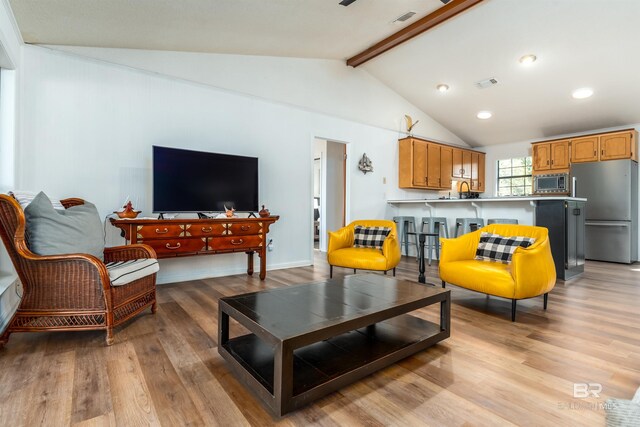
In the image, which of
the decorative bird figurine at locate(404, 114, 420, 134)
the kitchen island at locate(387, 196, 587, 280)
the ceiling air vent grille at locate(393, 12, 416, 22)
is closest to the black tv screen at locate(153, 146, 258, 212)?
the ceiling air vent grille at locate(393, 12, 416, 22)

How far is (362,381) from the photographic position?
1.62 meters

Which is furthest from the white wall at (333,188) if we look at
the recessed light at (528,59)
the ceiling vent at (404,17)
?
the recessed light at (528,59)

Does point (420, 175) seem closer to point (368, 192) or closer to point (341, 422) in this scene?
point (368, 192)

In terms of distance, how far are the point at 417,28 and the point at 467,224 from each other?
9.60 ft

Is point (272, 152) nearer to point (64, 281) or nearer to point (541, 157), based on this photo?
point (64, 281)

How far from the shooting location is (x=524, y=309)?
277 cm

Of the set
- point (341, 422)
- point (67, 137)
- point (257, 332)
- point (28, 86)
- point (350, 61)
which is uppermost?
point (350, 61)

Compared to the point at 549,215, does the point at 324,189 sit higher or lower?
higher

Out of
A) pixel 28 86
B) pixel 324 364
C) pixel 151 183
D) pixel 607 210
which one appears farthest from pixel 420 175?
pixel 28 86

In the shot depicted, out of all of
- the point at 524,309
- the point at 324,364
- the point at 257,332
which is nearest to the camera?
the point at 257,332

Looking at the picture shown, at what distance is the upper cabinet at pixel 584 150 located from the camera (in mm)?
→ 5332

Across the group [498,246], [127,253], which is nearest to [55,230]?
[127,253]

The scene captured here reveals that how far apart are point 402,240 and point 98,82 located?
16.3ft

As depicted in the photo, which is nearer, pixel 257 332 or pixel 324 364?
pixel 257 332
